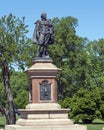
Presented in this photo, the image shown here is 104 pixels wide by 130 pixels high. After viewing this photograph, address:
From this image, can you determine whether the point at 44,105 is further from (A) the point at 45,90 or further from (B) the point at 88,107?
(B) the point at 88,107

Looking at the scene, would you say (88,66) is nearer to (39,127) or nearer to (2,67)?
(2,67)

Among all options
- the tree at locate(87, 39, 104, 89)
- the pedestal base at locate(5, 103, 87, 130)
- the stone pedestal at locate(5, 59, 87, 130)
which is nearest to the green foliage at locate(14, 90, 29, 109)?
the tree at locate(87, 39, 104, 89)

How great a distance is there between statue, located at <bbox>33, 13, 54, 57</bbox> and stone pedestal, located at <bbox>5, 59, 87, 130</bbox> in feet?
3.28

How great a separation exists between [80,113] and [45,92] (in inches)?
993

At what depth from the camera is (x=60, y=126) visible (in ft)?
81.8

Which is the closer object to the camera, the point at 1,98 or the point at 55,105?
the point at 55,105

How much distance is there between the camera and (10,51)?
42.8 metres

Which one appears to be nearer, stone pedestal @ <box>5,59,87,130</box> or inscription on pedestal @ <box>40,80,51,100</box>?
stone pedestal @ <box>5,59,87,130</box>

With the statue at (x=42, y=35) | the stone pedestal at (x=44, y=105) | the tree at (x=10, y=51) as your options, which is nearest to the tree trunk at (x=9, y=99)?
the tree at (x=10, y=51)

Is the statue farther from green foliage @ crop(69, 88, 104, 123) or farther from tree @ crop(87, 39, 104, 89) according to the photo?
tree @ crop(87, 39, 104, 89)

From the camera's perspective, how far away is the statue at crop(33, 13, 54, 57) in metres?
27.1

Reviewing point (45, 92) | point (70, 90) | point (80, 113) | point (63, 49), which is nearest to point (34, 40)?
point (45, 92)

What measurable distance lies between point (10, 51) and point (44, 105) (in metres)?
17.9

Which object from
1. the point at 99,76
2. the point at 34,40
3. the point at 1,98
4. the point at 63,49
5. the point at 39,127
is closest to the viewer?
the point at 39,127
